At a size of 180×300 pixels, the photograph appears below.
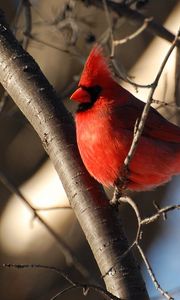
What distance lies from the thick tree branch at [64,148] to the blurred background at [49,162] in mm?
927

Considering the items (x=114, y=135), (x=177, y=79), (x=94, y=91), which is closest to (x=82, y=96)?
(x=94, y=91)

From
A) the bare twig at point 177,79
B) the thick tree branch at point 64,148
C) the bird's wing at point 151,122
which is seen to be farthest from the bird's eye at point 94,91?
the bare twig at point 177,79

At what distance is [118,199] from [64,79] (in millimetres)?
1847

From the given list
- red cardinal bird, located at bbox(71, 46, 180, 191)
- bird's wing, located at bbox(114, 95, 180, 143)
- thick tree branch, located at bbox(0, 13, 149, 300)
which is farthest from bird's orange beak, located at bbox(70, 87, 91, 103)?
→ thick tree branch, located at bbox(0, 13, 149, 300)

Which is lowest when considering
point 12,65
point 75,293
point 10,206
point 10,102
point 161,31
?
point 75,293

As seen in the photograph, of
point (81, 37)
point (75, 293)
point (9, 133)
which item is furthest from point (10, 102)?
point (75, 293)

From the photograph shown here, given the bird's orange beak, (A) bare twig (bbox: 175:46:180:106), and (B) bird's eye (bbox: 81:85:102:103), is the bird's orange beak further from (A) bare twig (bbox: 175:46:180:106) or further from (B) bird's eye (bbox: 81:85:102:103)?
(A) bare twig (bbox: 175:46:180:106)

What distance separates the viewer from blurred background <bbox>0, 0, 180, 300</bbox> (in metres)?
4.09

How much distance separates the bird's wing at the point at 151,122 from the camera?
3.29 metres

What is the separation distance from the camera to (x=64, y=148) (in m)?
2.90

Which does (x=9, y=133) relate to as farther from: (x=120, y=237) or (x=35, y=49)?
(x=120, y=237)

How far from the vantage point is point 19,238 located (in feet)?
14.4

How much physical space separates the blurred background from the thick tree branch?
93 cm

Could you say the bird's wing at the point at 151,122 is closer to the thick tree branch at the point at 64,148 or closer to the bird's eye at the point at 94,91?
the bird's eye at the point at 94,91
